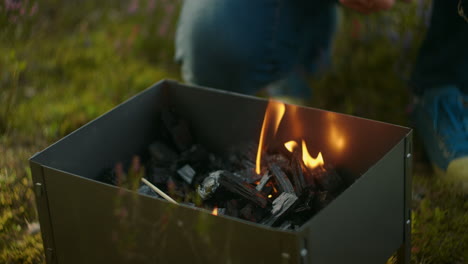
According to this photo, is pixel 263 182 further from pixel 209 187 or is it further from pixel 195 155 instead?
pixel 195 155

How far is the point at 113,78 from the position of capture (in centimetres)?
327

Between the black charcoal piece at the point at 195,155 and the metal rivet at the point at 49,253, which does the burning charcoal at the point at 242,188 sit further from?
the metal rivet at the point at 49,253

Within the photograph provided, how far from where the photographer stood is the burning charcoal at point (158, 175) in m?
2.00

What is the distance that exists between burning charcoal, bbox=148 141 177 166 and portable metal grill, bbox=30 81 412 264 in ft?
0.14

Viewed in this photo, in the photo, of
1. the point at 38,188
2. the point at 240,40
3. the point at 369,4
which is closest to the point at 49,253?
the point at 38,188

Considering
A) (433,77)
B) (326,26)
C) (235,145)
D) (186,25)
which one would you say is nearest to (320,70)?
(326,26)

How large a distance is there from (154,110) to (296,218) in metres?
0.72

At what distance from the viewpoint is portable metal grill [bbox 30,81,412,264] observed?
1.42 m

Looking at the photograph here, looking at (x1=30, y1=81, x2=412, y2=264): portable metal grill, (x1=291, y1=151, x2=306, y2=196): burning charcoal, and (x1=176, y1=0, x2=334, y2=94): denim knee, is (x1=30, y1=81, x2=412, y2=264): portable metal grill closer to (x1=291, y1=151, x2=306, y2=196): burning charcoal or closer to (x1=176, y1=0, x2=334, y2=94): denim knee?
(x1=291, y1=151, x2=306, y2=196): burning charcoal

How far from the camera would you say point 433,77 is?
2.68 metres

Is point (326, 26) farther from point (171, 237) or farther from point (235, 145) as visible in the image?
point (171, 237)

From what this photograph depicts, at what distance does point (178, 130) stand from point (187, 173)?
19cm

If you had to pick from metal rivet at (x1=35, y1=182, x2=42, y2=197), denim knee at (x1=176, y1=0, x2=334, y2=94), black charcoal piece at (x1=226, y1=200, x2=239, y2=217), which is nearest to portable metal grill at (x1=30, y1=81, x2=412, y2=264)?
metal rivet at (x1=35, y1=182, x2=42, y2=197)

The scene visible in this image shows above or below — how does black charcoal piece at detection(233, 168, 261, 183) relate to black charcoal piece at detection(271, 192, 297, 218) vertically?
below
